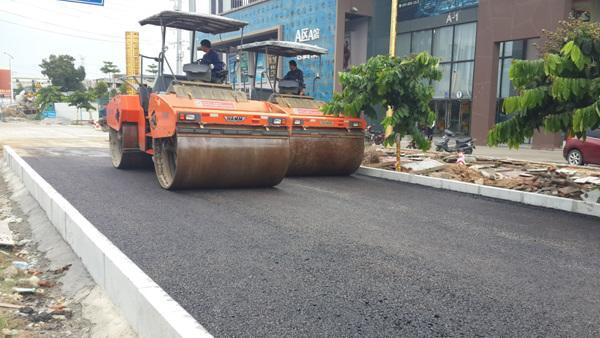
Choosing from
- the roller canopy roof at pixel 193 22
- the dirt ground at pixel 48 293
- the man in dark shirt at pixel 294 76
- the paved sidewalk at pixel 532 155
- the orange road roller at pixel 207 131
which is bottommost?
the dirt ground at pixel 48 293

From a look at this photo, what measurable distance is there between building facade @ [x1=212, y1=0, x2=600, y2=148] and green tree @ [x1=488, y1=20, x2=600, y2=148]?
1241cm

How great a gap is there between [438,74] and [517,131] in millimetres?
2940

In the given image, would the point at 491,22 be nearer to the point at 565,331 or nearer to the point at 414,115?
the point at 414,115

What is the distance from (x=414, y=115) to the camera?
409 inches


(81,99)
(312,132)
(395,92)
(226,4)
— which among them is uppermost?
(226,4)

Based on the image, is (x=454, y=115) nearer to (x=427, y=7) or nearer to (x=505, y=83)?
(x=505, y=83)

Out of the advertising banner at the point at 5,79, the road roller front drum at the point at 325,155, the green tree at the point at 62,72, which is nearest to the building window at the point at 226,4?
the road roller front drum at the point at 325,155

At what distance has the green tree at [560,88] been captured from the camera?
6266 mm

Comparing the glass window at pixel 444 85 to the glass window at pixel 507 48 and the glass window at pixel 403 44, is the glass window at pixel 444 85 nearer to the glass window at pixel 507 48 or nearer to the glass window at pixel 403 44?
the glass window at pixel 403 44

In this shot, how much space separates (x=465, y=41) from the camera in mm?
25172

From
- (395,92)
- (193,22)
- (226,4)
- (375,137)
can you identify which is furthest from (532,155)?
(226,4)

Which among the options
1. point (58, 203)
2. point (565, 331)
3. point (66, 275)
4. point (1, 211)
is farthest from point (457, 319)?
point (1, 211)

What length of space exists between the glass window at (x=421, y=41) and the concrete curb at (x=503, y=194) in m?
Result: 18.4

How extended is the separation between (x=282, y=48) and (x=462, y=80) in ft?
56.2
